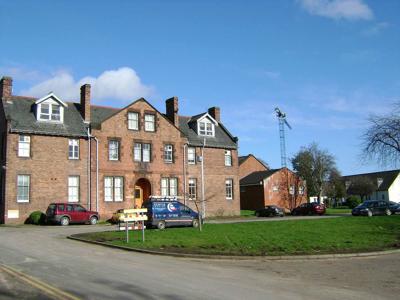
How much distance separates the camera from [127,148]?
4162 cm

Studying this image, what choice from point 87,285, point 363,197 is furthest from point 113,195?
point 363,197

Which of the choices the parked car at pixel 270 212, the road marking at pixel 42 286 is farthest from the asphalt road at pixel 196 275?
the parked car at pixel 270 212

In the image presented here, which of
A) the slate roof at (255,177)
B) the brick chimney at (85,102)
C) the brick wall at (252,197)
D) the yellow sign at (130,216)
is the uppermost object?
the brick chimney at (85,102)

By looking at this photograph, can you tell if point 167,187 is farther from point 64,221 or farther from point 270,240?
point 270,240

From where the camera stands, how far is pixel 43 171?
37.1 metres

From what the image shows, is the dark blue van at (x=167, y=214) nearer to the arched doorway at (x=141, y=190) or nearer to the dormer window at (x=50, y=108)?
the arched doorway at (x=141, y=190)

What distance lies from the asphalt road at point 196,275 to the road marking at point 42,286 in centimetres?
21

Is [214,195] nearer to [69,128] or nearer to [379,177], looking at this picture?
[69,128]

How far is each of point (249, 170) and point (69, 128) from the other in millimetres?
35734

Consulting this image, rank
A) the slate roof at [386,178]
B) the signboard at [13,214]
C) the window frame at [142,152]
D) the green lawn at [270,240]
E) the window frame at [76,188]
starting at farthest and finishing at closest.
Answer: the slate roof at [386,178] < the window frame at [142,152] < the window frame at [76,188] < the signboard at [13,214] < the green lawn at [270,240]

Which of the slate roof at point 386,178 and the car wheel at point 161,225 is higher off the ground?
the slate roof at point 386,178

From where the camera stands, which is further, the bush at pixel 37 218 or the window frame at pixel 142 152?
the window frame at pixel 142 152

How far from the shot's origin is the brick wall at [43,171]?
35.7m

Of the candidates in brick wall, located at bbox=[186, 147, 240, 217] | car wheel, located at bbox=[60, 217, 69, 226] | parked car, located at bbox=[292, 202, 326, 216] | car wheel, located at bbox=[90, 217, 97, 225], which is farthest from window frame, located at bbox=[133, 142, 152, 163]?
parked car, located at bbox=[292, 202, 326, 216]
